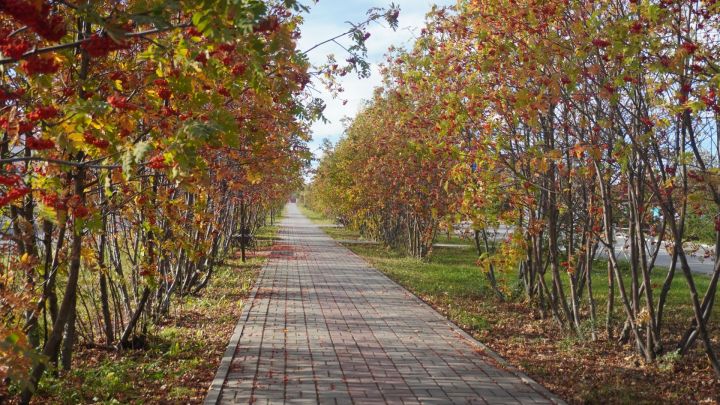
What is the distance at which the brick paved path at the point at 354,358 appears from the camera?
→ 6000mm

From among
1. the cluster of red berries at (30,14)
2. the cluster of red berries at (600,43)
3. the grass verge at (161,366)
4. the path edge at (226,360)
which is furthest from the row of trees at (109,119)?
the cluster of red berries at (600,43)

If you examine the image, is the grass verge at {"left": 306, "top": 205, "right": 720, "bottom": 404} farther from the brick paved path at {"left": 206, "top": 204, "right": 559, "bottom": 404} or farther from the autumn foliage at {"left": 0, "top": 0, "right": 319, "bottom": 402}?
the autumn foliage at {"left": 0, "top": 0, "right": 319, "bottom": 402}

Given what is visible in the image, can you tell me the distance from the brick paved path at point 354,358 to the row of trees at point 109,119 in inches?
58.2

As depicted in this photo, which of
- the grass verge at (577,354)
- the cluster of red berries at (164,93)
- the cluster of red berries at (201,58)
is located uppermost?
the cluster of red berries at (201,58)

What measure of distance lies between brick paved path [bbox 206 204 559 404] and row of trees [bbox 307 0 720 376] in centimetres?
180

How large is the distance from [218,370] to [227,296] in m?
6.09

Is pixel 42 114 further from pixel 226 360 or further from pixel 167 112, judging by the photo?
pixel 226 360

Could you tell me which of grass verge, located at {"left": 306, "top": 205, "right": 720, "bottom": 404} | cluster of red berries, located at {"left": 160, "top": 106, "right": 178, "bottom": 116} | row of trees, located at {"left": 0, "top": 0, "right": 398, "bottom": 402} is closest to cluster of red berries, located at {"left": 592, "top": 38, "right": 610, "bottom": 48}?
row of trees, located at {"left": 0, "top": 0, "right": 398, "bottom": 402}

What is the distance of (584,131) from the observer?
8047mm

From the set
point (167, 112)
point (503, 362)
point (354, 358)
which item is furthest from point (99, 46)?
point (503, 362)

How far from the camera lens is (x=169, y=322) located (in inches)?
400

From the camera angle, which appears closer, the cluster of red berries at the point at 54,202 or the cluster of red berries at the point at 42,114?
the cluster of red berries at the point at 42,114

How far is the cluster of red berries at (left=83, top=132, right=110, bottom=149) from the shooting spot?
4027mm

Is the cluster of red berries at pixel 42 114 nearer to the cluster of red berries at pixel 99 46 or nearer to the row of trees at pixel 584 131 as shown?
the cluster of red berries at pixel 99 46
